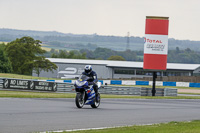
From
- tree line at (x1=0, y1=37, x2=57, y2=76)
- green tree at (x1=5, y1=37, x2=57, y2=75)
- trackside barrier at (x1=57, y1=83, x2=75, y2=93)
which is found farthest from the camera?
green tree at (x1=5, y1=37, x2=57, y2=75)

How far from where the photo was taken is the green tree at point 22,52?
9606 centimetres

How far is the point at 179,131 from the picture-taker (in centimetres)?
1115

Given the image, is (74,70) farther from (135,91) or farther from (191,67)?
(135,91)

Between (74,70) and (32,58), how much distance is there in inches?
349

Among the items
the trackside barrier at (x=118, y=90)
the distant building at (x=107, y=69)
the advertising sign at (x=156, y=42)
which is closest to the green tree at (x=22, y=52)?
the distant building at (x=107, y=69)

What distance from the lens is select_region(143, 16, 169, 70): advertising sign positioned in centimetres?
3491

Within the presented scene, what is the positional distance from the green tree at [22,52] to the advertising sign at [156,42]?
6078 centimetres

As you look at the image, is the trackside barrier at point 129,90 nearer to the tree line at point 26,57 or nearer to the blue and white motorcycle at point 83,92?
the blue and white motorcycle at point 83,92

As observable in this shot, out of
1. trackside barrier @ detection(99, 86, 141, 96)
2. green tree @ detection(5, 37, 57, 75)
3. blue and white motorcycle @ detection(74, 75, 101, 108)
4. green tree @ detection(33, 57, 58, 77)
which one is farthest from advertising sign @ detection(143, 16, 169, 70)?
green tree @ detection(5, 37, 57, 75)

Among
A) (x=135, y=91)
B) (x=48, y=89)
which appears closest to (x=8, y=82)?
(x=48, y=89)

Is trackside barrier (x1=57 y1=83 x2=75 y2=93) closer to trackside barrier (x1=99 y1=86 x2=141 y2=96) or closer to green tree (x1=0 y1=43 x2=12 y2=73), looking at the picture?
trackside barrier (x1=99 y1=86 x2=141 y2=96)

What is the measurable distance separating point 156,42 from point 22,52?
65061mm

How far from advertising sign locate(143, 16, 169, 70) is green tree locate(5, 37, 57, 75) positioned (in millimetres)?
60782

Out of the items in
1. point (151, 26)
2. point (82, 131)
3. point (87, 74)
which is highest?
point (151, 26)
